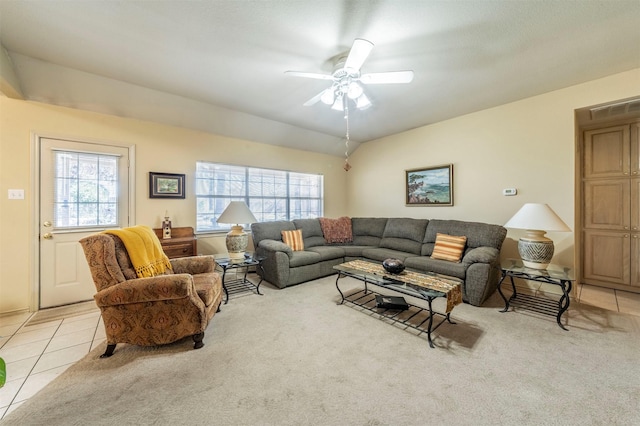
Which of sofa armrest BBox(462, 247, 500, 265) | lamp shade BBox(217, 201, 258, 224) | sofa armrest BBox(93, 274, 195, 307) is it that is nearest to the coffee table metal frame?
sofa armrest BBox(462, 247, 500, 265)

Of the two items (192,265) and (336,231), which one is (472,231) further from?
(192,265)

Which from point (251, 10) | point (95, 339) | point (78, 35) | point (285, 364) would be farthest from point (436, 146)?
point (95, 339)

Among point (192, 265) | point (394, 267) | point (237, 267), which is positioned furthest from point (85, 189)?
point (394, 267)

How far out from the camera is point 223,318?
2.52m

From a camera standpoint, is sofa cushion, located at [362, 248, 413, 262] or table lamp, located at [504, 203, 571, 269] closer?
table lamp, located at [504, 203, 571, 269]

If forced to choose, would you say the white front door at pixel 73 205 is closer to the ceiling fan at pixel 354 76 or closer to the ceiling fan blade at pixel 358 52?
the ceiling fan at pixel 354 76

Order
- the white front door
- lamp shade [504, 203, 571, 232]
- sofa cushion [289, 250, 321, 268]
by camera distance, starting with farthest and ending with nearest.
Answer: sofa cushion [289, 250, 321, 268] < the white front door < lamp shade [504, 203, 571, 232]

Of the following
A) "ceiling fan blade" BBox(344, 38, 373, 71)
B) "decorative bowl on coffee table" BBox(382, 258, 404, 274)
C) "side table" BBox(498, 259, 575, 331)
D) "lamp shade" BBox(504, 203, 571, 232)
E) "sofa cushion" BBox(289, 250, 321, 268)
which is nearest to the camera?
"ceiling fan blade" BBox(344, 38, 373, 71)

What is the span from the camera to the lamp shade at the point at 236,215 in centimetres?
312

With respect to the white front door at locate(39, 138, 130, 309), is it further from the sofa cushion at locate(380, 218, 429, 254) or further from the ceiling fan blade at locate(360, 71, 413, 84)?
the sofa cushion at locate(380, 218, 429, 254)

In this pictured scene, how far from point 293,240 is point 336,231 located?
1008 millimetres

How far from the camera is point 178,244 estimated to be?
10.6 ft

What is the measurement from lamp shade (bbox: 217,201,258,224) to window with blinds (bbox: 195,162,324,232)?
3.18 ft

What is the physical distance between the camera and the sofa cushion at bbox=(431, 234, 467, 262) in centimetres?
333
